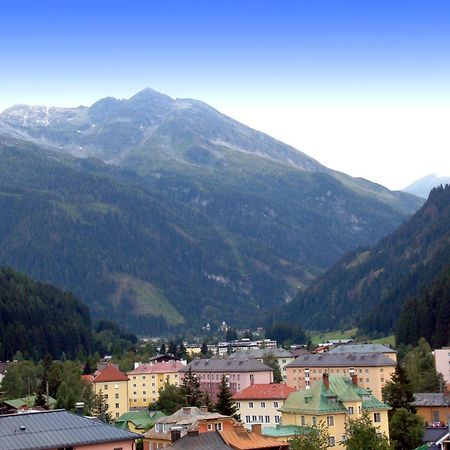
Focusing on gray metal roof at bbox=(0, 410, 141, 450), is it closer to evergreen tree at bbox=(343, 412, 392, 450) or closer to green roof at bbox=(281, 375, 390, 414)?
evergreen tree at bbox=(343, 412, 392, 450)

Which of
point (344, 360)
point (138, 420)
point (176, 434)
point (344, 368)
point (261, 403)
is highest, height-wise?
point (176, 434)

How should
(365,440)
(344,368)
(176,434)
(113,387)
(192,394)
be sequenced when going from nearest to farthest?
(176,434) < (365,440) < (192,394) < (113,387) < (344,368)

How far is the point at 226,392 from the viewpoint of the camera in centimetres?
11469

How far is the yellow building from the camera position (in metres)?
184

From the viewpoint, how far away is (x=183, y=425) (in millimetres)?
91812

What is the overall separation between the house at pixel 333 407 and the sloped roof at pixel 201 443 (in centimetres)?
2227

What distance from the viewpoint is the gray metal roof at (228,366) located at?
18012cm

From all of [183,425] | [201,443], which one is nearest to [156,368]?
[183,425]

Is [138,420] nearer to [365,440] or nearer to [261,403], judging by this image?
[261,403]

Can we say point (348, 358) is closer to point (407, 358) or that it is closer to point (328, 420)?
point (407, 358)

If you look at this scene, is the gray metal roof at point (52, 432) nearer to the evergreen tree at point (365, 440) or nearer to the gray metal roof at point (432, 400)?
the evergreen tree at point (365, 440)

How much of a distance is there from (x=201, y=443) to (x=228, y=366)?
104m

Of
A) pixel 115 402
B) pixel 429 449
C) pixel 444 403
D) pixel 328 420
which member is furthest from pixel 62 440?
pixel 115 402

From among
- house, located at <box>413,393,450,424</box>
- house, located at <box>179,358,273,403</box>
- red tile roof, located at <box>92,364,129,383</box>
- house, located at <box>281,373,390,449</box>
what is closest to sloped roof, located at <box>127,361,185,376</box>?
house, located at <box>179,358,273,403</box>
